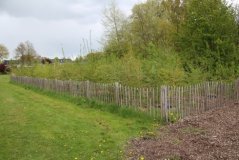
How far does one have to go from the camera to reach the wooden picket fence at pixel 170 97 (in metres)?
12.4

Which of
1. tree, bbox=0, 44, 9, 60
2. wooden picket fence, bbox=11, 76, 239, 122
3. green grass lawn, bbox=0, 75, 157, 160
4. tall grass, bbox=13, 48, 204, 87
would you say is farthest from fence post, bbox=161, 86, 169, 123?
tree, bbox=0, 44, 9, 60

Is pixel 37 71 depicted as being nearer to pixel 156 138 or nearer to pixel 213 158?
pixel 156 138

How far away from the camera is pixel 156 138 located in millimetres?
9867

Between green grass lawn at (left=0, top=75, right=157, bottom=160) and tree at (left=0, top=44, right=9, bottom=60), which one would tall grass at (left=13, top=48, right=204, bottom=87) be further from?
tree at (left=0, top=44, right=9, bottom=60)

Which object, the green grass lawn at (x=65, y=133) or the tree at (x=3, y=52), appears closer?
the green grass lawn at (x=65, y=133)

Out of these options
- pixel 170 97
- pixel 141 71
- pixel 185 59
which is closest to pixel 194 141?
pixel 170 97

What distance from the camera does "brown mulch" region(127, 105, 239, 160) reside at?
8.16 m

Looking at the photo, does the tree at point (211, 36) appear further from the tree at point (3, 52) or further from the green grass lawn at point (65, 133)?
the tree at point (3, 52)

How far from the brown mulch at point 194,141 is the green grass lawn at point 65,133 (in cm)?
54

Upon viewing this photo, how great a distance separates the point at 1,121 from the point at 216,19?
12.5 metres

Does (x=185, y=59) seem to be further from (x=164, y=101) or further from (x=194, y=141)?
(x=194, y=141)

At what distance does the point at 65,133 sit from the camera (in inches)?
436

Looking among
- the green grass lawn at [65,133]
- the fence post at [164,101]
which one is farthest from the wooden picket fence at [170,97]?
the green grass lawn at [65,133]

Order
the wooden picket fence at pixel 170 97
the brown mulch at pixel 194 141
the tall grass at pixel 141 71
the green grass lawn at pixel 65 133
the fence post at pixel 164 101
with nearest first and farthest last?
the brown mulch at pixel 194 141 → the green grass lawn at pixel 65 133 → the fence post at pixel 164 101 → the wooden picket fence at pixel 170 97 → the tall grass at pixel 141 71
